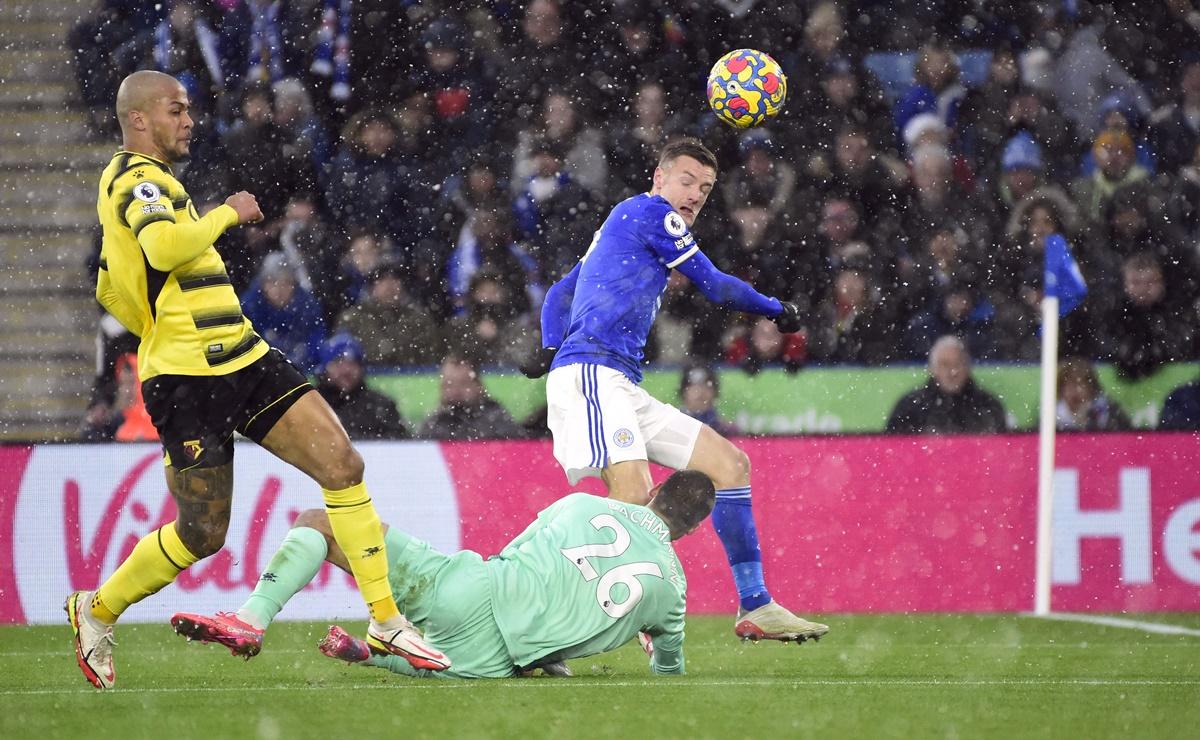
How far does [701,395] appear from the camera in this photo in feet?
32.7

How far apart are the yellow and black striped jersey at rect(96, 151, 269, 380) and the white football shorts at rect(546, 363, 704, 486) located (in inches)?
61.7

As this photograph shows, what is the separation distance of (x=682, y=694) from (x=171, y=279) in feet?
7.21

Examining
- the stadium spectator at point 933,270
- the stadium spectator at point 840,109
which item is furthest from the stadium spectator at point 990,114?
the stadium spectator at point 933,270

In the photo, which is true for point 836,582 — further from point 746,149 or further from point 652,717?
point 652,717

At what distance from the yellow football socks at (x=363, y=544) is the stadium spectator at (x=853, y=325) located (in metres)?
5.09

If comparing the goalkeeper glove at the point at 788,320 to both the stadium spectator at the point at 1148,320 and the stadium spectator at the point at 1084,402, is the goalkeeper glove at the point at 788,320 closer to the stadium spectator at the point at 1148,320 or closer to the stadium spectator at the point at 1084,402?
the stadium spectator at the point at 1084,402

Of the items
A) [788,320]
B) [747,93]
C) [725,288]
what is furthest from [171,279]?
[747,93]

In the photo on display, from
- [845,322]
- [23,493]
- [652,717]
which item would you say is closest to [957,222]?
[845,322]

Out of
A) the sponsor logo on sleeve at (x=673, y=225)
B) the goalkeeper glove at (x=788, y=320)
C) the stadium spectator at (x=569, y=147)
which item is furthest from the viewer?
the stadium spectator at (x=569, y=147)

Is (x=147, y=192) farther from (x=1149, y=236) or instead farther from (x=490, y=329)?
(x=1149, y=236)

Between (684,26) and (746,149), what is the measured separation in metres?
1.17

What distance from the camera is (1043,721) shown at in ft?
16.3

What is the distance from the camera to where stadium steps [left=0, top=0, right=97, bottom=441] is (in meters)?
11.6

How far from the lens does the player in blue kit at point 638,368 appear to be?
7.02 m
